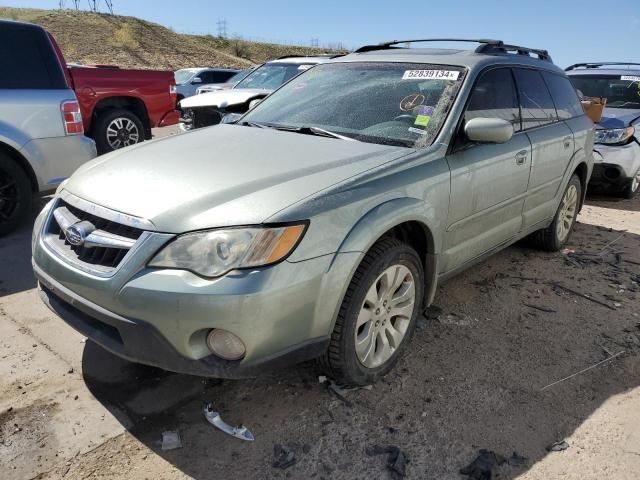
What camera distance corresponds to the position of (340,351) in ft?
8.23

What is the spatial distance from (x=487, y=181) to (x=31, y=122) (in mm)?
3905

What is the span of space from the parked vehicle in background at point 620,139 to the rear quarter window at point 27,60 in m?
6.75

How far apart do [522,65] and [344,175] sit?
2.32 meters

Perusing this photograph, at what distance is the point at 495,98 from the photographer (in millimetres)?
3631

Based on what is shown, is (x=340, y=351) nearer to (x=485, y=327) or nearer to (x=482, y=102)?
(x=485, y=327)

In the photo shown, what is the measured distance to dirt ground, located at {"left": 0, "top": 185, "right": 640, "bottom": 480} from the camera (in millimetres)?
2299

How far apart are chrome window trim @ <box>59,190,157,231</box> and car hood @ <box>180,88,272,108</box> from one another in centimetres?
525

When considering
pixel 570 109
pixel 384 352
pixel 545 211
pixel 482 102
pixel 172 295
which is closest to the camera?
pixel 172 295

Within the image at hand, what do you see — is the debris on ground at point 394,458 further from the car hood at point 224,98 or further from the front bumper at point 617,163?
the front bumper at point 617,163

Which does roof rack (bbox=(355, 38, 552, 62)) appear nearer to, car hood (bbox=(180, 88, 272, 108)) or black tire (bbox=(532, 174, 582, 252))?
black tire (bbox=(532, 174, 582, 252))

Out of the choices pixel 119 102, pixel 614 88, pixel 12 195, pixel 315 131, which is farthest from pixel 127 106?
pixel 614 88

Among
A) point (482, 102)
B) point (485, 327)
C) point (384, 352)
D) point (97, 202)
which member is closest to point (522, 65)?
point (482, 102)

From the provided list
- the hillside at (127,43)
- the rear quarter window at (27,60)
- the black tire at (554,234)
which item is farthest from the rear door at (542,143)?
the hillside at (127,43)

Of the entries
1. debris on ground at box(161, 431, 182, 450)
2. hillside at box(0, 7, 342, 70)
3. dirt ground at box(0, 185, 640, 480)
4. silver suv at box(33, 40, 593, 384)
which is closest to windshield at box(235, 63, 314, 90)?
silver suv at box(33, 40, 593, 384)
